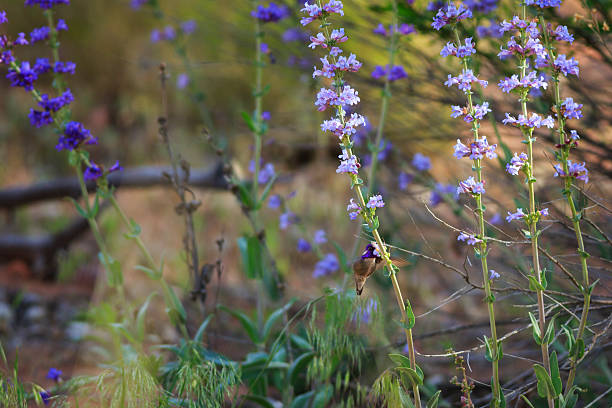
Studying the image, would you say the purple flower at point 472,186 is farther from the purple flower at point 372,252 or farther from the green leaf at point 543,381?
the green leaf at point 543,381

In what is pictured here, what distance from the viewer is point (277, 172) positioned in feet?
7.75

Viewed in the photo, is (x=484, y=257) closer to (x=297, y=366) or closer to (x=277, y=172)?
(x=297, y=366)

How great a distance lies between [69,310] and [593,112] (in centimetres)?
287

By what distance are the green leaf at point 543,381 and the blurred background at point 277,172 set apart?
207 millimetres

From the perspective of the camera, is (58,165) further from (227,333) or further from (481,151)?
(481,151)

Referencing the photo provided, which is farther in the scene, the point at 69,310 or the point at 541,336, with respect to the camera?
the point at 69,310

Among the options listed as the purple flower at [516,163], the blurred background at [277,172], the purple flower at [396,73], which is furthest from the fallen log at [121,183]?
the purple flower at [516,163]

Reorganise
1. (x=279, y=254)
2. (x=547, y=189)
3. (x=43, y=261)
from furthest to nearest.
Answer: (x=279, y=254) < (x=43, y=261) < (x=547, y=189)

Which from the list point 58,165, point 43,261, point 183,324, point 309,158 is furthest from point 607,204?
point 58,165

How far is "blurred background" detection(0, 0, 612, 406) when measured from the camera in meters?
2.33

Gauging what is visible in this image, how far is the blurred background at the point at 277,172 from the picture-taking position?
7.63 feet

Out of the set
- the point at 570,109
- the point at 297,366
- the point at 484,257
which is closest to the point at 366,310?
the point at 297,366

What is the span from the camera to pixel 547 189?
2568 mm

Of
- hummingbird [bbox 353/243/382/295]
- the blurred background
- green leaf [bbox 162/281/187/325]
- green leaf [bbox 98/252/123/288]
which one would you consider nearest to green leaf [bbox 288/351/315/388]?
the blurred background
